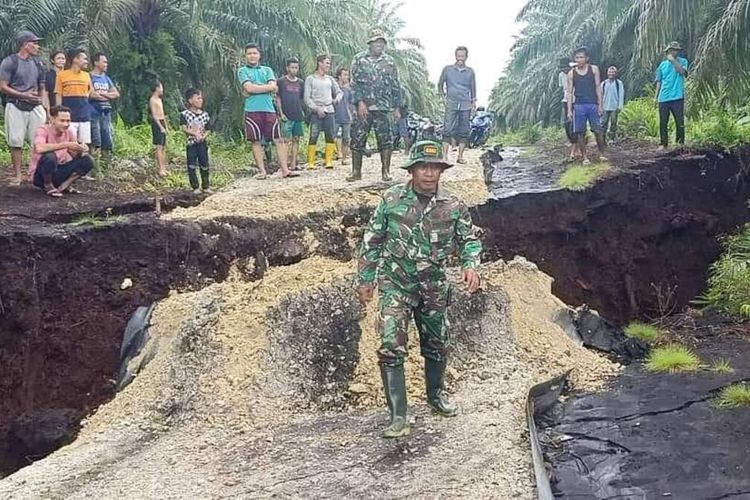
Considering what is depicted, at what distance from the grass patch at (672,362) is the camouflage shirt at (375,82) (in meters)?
4.04

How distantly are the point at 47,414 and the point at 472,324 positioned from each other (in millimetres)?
3942

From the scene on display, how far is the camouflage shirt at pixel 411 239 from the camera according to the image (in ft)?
17.9

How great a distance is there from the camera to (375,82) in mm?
9453

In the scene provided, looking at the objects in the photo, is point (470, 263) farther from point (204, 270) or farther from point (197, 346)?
point (204, 270)

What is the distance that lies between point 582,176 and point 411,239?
Result: 568cm

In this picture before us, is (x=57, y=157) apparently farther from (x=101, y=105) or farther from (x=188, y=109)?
(x=101, y=105)

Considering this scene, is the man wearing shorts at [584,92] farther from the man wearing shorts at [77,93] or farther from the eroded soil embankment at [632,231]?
the man wearing shorts at [77,93]

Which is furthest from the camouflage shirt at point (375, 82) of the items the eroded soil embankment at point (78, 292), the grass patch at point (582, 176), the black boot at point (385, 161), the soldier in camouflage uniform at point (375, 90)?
the grass patch at point (582, 176)

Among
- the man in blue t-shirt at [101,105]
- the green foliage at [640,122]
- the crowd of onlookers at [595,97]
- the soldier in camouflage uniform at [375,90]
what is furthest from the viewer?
the green foliage at [640,122]

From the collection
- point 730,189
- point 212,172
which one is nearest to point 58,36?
point 212,172

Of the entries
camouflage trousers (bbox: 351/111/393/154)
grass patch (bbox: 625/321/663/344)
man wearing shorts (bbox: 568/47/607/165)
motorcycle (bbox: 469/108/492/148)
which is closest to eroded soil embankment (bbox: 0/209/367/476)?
camouflage trousers (bbox: 351/111/393/154)

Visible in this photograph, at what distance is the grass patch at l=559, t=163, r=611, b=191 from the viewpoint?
10258 mm

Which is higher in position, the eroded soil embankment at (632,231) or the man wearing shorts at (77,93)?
the man wearing shorts at (77,93)

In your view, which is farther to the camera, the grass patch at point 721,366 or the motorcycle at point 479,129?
the motorcycle at point 479,129
